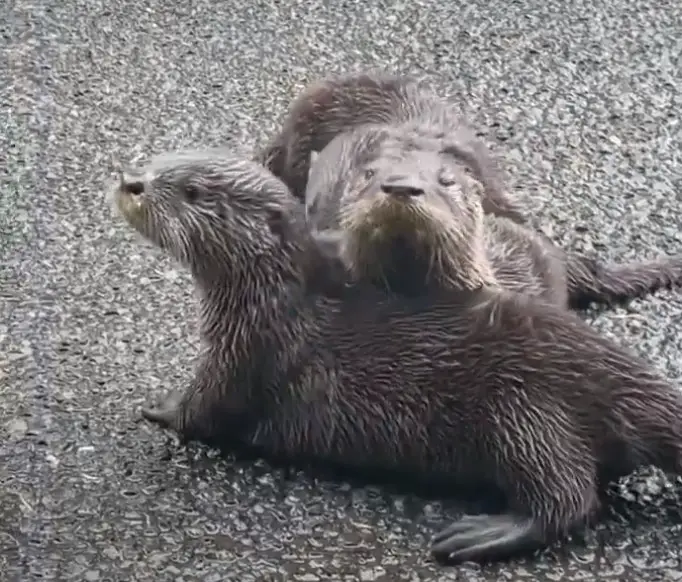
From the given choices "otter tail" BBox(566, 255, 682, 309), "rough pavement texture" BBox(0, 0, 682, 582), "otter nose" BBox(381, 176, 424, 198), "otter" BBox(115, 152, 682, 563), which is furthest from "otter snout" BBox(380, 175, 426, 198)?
"otter tail" BBox(566, 255, 682, 309)

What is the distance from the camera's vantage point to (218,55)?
2.85 metres

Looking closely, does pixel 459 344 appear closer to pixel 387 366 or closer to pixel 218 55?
pixel 387 366

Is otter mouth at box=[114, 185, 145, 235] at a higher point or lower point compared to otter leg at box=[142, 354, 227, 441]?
higher

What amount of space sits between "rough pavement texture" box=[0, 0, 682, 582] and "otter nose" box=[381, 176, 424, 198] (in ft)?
1.32

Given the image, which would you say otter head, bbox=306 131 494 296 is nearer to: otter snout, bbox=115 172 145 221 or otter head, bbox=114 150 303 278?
otter head, bbox=114 150 303 278

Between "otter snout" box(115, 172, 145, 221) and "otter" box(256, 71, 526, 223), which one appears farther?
"otter" box(256, 71, 526, 223)

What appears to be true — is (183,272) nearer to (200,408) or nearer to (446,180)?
(200,408)

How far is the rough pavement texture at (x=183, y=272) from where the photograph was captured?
168cm

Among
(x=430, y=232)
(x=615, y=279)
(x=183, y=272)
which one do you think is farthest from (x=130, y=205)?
(x=615, y=279)

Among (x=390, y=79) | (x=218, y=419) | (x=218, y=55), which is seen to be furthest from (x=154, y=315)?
(x=218, y=55)

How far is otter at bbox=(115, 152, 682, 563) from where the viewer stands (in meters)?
1.60

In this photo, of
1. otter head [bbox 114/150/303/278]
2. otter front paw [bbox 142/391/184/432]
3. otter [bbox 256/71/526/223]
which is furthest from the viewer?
otter [bbox 256/71/526/223]

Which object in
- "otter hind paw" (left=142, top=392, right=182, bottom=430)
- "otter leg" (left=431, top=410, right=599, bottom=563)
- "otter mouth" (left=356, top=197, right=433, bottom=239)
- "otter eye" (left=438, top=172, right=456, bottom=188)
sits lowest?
"otter hind paw" (left=142, top=392, right=182, bottom=430)

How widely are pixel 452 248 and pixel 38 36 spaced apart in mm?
1550
